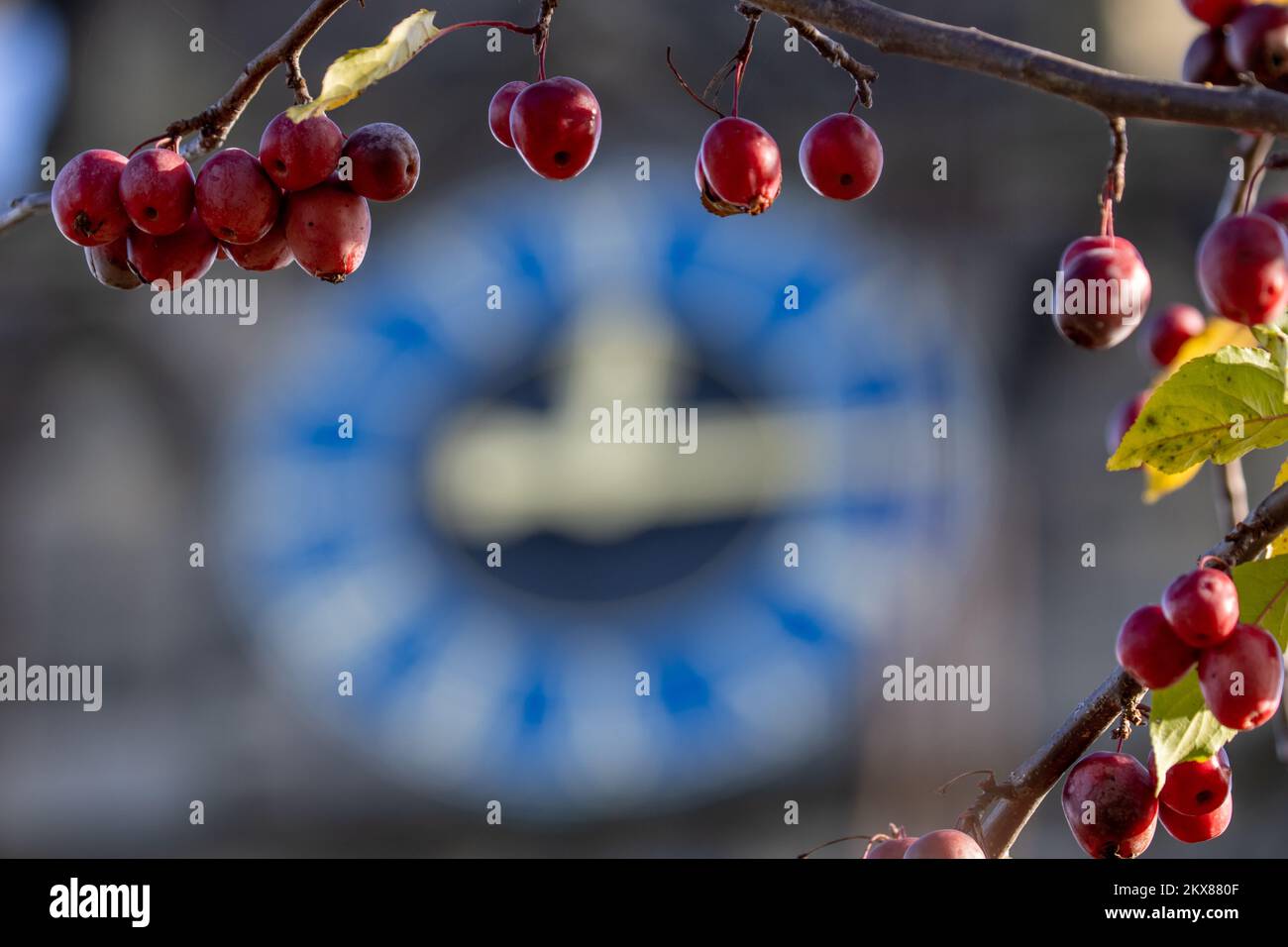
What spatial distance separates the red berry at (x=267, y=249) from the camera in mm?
613

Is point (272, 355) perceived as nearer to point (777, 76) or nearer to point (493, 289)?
point (493, 289)

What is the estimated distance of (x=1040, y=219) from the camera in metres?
4.91

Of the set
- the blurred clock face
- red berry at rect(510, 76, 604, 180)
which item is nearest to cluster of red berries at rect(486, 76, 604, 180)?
red berry at rect(510, 76, 604, 180)

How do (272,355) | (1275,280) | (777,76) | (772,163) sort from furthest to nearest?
(272,355) < (777,76) < (772,163) < (1275,280)

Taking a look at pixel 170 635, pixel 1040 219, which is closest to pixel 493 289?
pixel 170 635

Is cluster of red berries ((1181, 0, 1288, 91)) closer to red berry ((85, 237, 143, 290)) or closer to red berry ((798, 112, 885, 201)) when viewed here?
red berry ((798, 112, 885, 201))

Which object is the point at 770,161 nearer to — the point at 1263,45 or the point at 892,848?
the point at 1263,45

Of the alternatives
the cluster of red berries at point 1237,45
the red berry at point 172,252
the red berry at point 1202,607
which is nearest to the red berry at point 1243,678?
the red berry at point 1202,607

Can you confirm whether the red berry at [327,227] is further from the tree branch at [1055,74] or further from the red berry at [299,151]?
the tree branch at [1055,74]

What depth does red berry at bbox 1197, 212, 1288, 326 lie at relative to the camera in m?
0.54

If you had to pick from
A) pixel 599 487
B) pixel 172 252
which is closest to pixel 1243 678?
pixel 172 252

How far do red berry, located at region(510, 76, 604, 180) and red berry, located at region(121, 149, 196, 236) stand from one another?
0.16 meters

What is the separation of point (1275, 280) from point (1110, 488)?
4631 millimetres

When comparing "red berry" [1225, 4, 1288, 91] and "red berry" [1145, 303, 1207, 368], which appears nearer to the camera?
"red berry" [1225, 4, 1288, 91]
